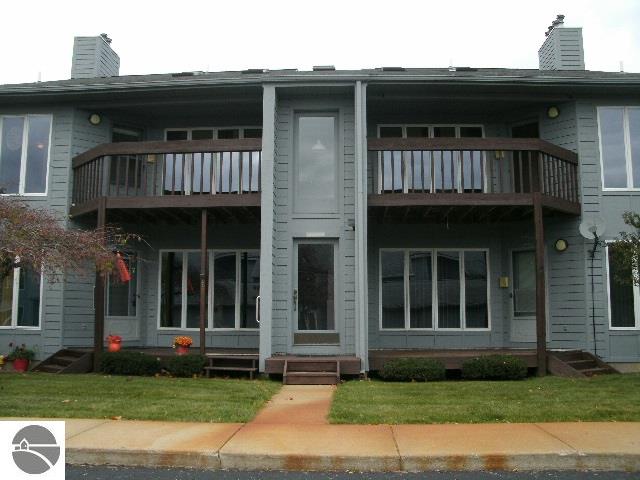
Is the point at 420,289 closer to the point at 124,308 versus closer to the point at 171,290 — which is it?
the point at 171,290

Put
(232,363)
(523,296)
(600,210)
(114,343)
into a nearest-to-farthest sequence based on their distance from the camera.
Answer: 1. (232,363)
2. (114,343)
3. (600,210)
4. (523,296)

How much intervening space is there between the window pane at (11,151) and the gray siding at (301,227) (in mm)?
5850

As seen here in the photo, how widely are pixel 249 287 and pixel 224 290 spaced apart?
59cm

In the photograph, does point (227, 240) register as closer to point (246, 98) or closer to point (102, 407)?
point (246, 98)

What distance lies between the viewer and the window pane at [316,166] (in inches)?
476

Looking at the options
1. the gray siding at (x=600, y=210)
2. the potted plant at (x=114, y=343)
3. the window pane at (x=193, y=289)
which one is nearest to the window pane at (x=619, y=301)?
the gray siding at (x=600, y=210)

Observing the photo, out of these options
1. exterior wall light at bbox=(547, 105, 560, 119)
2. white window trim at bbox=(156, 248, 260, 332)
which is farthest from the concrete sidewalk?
Result: exterior wall light at bbox=(547, 105, 560, 119)

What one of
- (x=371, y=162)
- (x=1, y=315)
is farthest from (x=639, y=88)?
(x=1, y=315)

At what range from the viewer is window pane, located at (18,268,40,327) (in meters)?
12.6

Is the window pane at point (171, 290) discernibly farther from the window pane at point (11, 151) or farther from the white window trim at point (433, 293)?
the white window trim at point (433, 293)

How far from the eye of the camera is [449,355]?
1137 cm

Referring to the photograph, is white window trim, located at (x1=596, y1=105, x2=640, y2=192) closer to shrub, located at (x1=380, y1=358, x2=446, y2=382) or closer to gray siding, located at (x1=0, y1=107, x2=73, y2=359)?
shrub, located at (x1=380, y1=358, x2=446, y2=382)

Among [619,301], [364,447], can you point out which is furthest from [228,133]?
[364,447]

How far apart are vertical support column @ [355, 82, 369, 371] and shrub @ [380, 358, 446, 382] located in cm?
53
